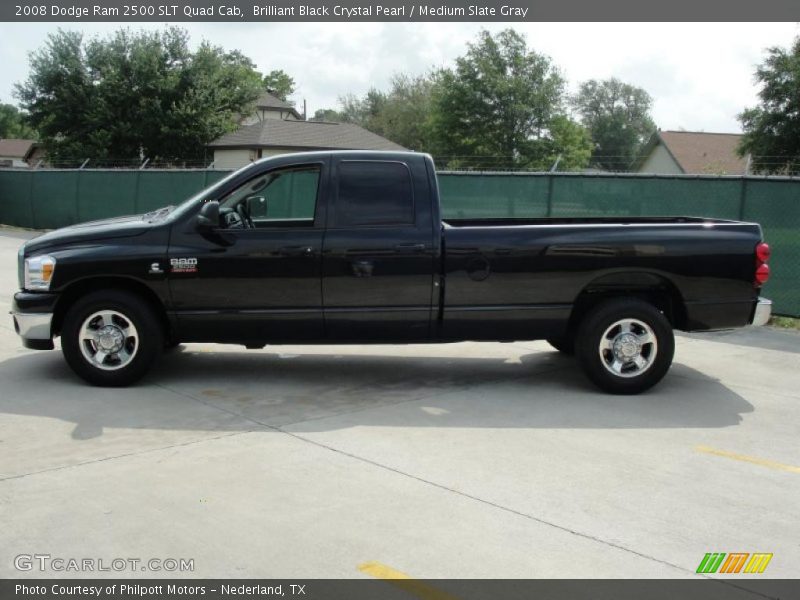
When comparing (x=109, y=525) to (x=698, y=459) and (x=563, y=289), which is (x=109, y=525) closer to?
(x=698, y=459)

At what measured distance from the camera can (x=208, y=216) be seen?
692cm

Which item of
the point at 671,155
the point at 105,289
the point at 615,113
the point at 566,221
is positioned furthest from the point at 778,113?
the point at 615,113

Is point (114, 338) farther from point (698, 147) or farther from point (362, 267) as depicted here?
point (698, 147)

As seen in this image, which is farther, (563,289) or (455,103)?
(455,103)

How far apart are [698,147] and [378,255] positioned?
54975 mm

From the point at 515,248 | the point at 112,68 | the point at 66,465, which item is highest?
the point at 112,68

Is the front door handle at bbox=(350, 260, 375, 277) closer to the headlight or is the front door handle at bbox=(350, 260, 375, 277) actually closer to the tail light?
the headlight

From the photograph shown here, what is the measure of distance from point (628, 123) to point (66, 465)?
383ft

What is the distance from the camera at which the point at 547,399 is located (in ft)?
23.0

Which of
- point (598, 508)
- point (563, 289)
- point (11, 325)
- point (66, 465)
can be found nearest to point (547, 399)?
point (563, 289)

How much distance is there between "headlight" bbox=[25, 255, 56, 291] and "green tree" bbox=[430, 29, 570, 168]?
48.4 m
